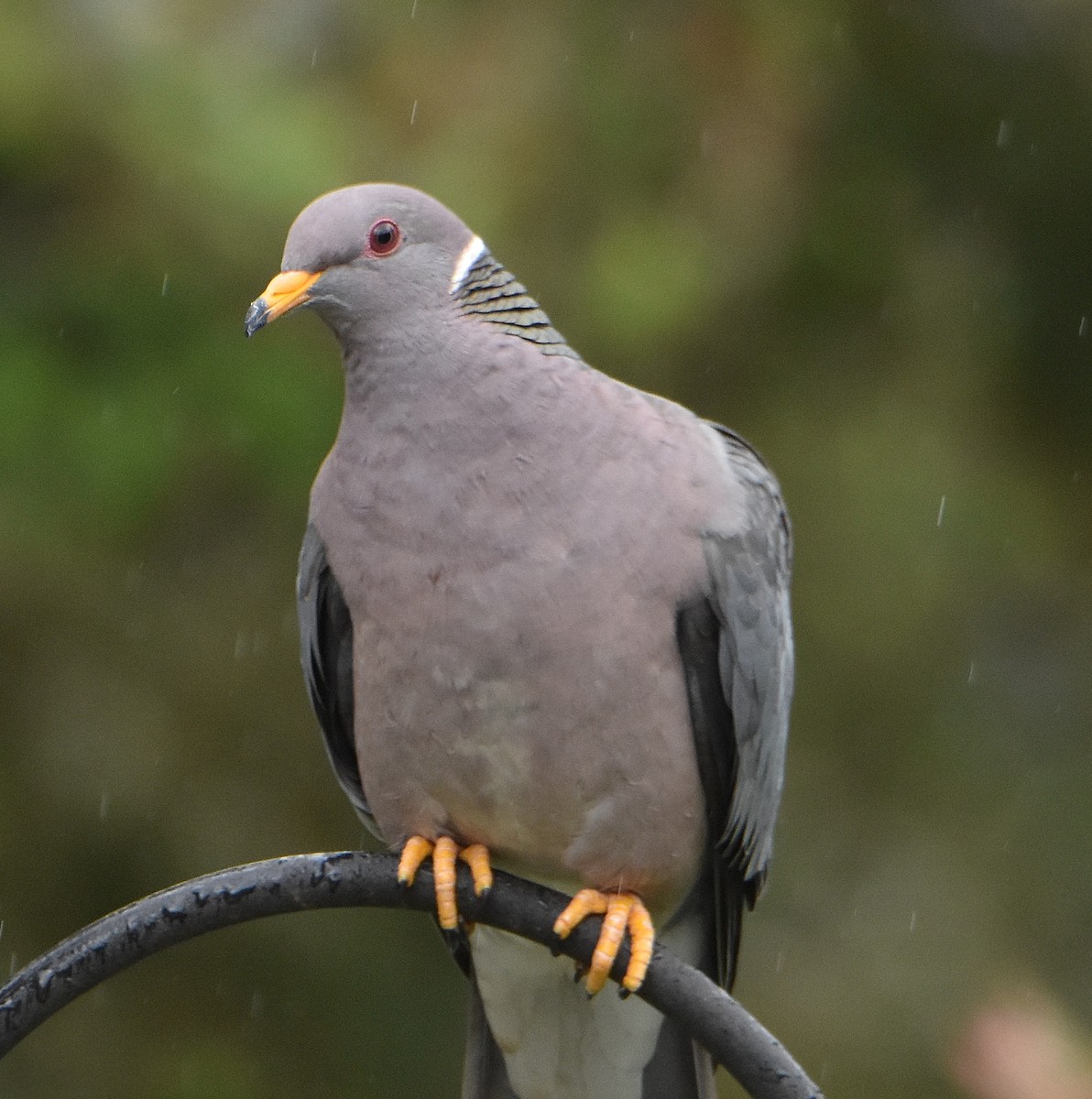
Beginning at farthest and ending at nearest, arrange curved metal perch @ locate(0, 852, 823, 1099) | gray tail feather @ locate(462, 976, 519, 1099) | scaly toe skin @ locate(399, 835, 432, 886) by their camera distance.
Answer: gray tail feather @ locate(462, 976, 519, 1099)
scaly toe skin @ locate(399, 835, 432, 886)
curved metal perch @ locate(0, 852, 823, 1099)

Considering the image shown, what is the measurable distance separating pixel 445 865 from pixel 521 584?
44cm

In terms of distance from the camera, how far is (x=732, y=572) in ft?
8.63

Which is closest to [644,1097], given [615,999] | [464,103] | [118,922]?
[615,999]

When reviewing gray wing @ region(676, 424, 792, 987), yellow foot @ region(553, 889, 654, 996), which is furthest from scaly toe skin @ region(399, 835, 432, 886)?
gray wing @ region(676, 424, 792, 987)

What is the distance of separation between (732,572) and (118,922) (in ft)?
3.29

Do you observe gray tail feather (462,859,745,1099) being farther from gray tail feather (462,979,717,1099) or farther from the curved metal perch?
the curved metal perch

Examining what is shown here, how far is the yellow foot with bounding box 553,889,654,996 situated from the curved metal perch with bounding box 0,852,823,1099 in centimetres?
6

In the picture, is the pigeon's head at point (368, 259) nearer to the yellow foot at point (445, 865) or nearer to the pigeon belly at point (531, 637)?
the pigeon belly at point (531, 637)

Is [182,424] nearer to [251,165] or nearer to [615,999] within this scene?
[251,165]

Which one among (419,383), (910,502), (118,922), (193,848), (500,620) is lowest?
(193,848)

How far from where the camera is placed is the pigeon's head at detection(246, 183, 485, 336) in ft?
8.31

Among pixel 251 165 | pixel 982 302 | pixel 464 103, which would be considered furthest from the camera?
pixel 982 302

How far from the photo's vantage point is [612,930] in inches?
101

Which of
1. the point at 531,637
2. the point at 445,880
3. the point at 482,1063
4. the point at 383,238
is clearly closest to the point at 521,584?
the point at 531,637
